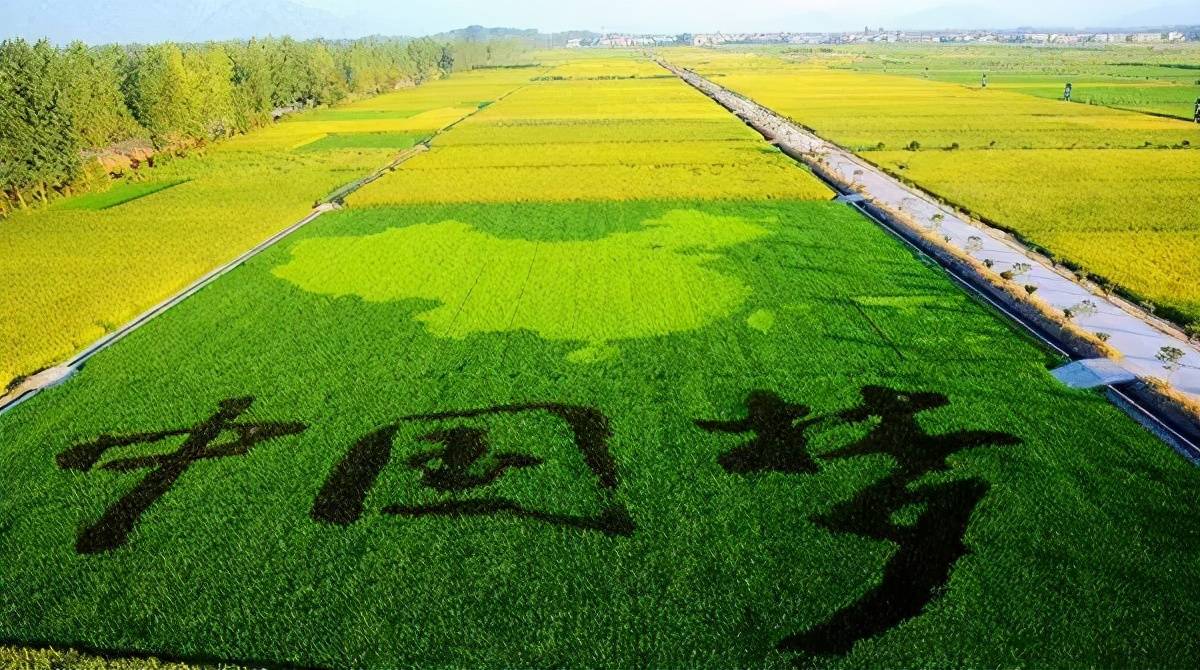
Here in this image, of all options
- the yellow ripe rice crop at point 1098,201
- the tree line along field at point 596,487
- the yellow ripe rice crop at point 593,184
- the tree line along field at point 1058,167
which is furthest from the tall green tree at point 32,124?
the yellow ripe rice crop at point 1098,201

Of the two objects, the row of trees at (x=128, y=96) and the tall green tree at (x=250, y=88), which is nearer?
the row of trees at (x=128, y=96)

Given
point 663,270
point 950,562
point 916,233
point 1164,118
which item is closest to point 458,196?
point 663,270

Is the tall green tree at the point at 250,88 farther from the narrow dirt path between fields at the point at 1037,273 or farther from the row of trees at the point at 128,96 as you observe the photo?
the narrow dirt path between fields at the point at 1037,273

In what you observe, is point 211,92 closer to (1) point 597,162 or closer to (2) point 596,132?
(2) point 596,132

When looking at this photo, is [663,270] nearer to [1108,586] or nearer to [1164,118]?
[1108,586]

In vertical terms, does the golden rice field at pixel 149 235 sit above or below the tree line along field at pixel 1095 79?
below

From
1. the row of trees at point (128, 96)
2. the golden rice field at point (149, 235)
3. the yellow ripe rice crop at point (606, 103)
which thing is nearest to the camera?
the golden rice field at point (149, 235)

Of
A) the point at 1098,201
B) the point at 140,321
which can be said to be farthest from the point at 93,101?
the point at 1098,201
